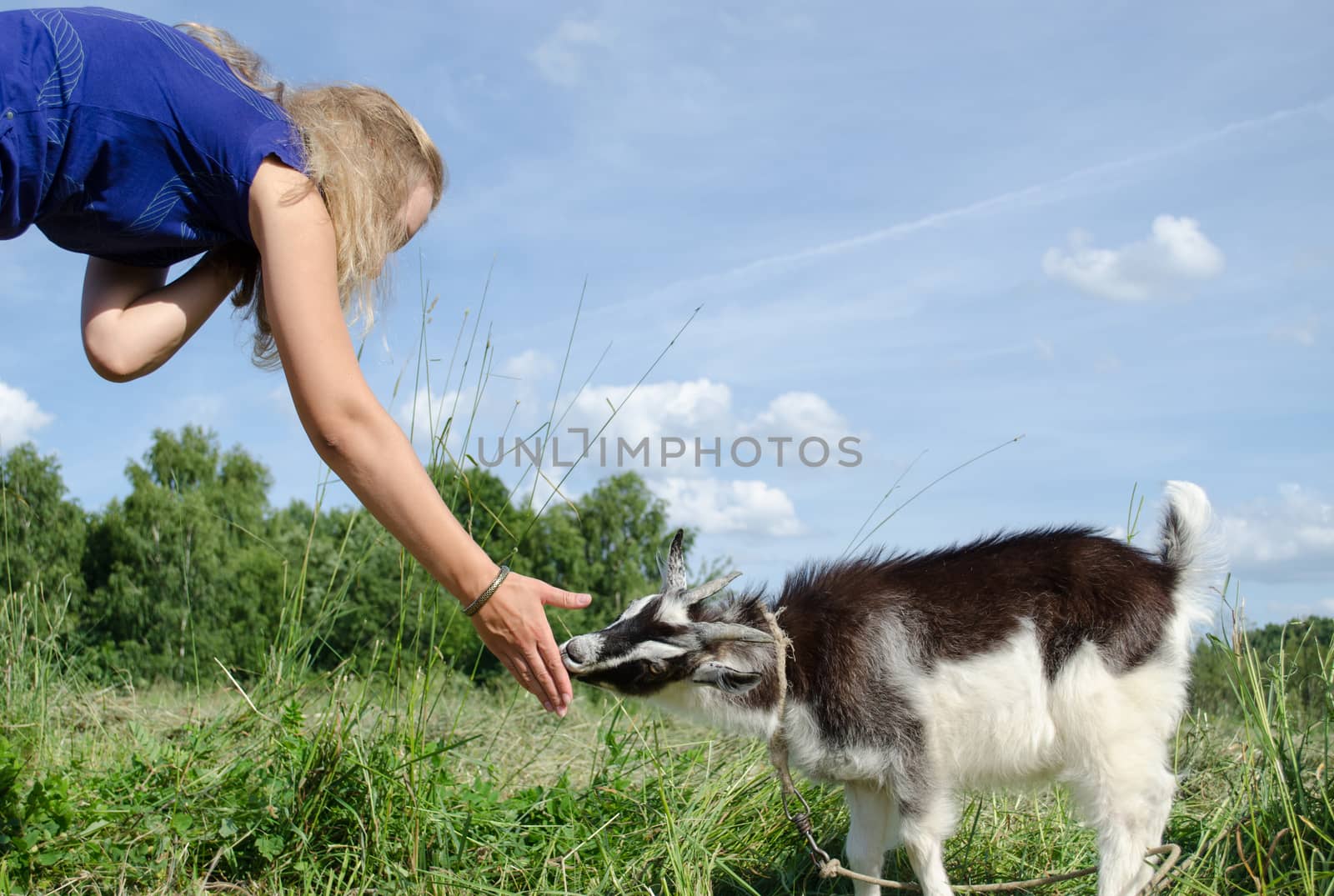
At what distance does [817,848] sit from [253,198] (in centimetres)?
248

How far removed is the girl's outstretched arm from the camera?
2.52 m

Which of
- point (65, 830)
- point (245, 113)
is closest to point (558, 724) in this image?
point (65, 830)

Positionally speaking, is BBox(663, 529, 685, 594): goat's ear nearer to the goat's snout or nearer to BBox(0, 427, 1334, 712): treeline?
A: the goat's snout

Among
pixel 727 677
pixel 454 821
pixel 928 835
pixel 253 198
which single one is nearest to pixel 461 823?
pixel 454 821

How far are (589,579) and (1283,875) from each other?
7389 mm

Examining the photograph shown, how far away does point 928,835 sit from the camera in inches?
128

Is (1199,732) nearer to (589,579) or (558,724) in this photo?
(558,724)

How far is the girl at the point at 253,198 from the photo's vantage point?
8.34 ft

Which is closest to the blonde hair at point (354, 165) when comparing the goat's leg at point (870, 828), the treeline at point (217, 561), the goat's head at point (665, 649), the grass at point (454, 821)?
the grass at point (454, 821)

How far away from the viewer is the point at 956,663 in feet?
11.4

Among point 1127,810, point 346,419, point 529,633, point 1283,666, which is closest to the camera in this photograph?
point 346,419

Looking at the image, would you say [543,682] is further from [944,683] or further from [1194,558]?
[1194,558]

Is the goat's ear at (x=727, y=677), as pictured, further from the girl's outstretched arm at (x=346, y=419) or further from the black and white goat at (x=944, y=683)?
the girl's outstretched arm at (x=346, y=419)

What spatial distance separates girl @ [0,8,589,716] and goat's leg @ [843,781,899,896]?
1.33 m
